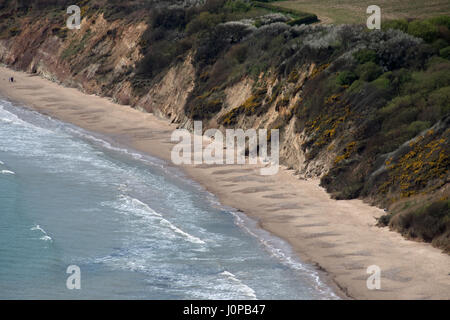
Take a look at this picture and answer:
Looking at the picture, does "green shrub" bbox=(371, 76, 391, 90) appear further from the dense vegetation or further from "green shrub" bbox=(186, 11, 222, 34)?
"green shrub" bbox=(186, 11, 222, 34)

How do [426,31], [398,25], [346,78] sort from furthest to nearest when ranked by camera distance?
[398,25]
[426,31]
[346,78]

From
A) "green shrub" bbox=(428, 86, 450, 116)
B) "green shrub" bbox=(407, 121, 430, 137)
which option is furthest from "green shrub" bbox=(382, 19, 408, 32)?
"green shrub" bbox=(407, 121, 430, 137)

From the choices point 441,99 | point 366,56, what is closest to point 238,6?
point 366,56

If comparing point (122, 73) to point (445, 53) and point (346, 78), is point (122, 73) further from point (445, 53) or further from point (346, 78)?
point (445, 53)

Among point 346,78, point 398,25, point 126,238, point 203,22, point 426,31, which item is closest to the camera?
point 126,238

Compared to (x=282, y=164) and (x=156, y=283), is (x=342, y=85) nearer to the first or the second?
(x=282, y=164)

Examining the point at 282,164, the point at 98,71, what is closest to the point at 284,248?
the point at 282,164

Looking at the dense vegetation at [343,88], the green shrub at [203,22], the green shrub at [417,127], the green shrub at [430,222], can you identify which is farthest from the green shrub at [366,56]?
the green shrub at [203,22]
